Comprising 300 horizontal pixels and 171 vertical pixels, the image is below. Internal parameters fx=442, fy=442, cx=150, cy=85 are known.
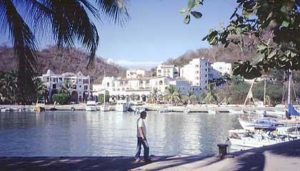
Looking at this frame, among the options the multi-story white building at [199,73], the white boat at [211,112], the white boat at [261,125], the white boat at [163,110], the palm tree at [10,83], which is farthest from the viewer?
the multi-story white building at [199,73]

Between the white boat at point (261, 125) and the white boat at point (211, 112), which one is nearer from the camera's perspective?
the white boat at point (261, 125)

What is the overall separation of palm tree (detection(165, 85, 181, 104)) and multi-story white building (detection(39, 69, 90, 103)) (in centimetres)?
2569

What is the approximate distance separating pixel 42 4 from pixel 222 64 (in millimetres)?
114290

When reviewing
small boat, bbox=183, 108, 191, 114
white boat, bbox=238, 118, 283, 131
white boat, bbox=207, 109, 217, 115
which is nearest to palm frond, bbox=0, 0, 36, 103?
white boat, bbox=238, 118, 283, 131

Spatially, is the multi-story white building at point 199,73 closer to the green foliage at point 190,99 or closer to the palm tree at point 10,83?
the green foliage at point 190,99

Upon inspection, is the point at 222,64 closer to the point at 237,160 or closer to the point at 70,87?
the point at 70,87

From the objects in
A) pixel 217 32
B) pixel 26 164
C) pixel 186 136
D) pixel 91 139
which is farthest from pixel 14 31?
pixel 186 136

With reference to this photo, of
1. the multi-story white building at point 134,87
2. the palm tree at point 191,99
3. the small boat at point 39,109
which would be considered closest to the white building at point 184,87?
the multi-story white building at point 134,87

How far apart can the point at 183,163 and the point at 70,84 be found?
10569 cm

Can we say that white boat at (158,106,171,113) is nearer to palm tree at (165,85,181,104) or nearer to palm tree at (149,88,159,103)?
palm tree at (165,85,181,104)

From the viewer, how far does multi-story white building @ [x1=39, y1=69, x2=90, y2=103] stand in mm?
111250

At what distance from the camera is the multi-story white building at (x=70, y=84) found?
365ft

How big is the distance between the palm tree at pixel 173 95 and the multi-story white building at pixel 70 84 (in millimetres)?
25687

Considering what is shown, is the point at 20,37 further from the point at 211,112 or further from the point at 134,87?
the point at 134,87
